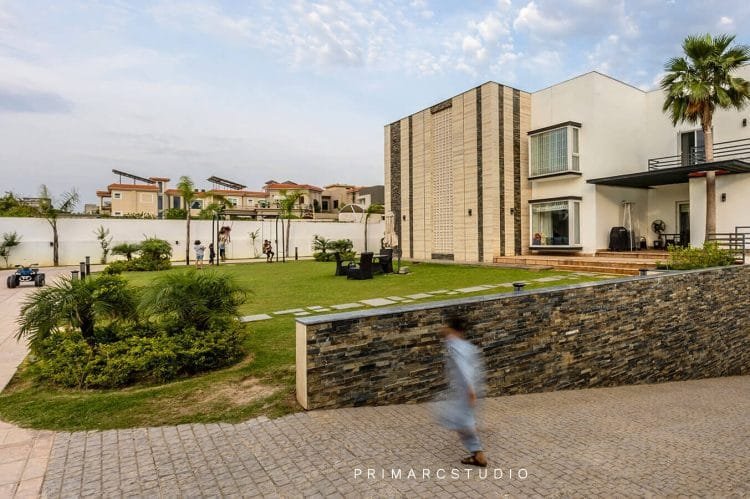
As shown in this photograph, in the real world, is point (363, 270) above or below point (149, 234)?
below

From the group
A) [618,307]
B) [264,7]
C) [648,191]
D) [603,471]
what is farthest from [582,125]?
[603,471]

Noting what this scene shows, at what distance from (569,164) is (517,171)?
2465 mm

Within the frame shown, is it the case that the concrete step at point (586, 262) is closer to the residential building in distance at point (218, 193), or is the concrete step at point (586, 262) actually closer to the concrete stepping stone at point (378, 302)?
the concrete stepping stone at point (378, 302)

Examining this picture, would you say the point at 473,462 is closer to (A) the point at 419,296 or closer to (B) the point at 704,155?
(A) the point at 419,296

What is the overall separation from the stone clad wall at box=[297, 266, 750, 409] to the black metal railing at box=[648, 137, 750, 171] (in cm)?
863

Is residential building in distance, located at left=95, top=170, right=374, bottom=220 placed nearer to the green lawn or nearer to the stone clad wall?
the stone clad wall

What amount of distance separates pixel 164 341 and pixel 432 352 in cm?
357

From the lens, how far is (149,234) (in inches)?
1001

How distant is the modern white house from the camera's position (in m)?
17.6

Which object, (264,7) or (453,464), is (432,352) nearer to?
(453,464)

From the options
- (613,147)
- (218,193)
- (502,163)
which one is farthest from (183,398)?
(218,193)

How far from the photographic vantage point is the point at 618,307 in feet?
25.8

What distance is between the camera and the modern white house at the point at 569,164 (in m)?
17.6

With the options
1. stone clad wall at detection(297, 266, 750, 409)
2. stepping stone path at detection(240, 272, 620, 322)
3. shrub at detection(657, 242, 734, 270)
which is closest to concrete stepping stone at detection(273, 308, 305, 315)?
stepping stone path at detection(240, 272, 620, 322)
